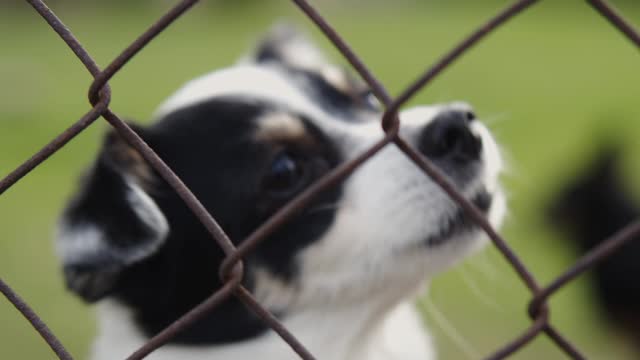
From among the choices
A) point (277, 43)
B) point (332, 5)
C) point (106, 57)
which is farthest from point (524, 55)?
point (277, 43)

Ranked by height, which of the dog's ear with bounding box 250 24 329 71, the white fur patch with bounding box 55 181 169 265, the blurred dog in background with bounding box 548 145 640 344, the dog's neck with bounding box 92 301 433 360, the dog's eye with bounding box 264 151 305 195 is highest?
the white fur patch with bounding box 55 181 169 265

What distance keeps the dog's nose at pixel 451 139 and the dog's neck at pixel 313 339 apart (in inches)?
15.2

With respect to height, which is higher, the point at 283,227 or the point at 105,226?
the point at 105,226

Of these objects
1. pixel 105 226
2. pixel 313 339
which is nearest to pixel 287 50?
pixel 313 339

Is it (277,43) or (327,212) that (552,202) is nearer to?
(277,43)

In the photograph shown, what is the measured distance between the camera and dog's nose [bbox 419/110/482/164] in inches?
71.7

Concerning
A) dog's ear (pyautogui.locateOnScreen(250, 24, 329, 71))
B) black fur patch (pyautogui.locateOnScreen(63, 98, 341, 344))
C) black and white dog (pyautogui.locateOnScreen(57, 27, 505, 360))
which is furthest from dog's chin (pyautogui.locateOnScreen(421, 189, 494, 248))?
dog's ear (pyautogui.locateOnScreen(250, 24, 329, 71))

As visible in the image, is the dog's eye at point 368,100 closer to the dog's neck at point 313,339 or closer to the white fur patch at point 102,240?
the dog's neck at point 313,339

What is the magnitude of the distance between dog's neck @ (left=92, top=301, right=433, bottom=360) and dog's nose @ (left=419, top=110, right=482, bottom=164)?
1.26 ft

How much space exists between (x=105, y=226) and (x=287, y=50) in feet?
3.30

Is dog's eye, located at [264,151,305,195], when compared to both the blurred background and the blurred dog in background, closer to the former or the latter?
the blurred background

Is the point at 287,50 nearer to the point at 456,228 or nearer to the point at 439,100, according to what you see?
the point at 456,228

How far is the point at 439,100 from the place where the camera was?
266 inches

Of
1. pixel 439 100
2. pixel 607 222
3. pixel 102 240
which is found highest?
pixel 102 240
